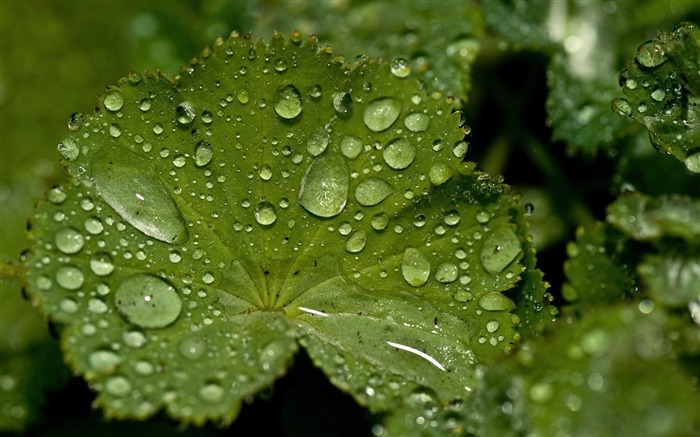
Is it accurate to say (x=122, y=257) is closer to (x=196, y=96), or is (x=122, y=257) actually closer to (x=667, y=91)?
(x=196, y=96)

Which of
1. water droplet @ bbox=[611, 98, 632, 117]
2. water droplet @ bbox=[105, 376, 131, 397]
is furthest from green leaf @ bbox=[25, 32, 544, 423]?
water droplet @ bbox=[611, 98, 632, 117]

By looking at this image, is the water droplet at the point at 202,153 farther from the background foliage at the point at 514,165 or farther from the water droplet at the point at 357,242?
the background foliage at the point at 514,165

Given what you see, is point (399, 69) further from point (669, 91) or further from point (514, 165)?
point (514, 165)

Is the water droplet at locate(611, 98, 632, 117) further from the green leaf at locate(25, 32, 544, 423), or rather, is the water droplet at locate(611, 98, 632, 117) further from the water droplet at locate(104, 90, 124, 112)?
the water droplet at locate(104, 90, 124, 112)

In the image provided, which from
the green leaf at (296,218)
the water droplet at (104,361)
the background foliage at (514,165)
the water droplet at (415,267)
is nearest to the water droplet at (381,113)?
the green leaf at (296,218)

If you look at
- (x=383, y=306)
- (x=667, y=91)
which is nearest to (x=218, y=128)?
(x=383, y=306)

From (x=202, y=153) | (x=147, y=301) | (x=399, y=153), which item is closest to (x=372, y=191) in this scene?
(x=399, y=153)
